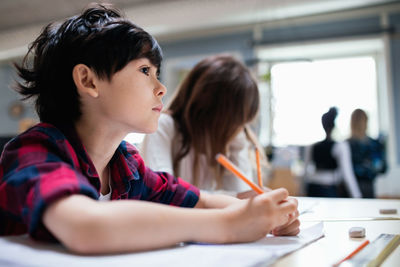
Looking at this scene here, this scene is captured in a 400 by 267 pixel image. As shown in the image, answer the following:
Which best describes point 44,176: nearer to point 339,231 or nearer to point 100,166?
point 100,166

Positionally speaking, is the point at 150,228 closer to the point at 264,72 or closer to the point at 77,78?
the point at 77,78

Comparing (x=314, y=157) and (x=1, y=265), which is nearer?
(x=1, y=265)

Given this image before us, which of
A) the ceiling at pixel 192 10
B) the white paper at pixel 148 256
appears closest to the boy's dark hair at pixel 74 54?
the white paper at pixel 148 256

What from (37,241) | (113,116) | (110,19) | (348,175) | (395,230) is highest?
(110,19)

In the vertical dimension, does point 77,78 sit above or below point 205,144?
above

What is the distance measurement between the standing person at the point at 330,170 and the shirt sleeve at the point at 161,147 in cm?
199

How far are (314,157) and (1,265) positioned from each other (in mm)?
2900

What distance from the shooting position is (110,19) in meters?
0.62

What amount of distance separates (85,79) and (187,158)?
0.74 m

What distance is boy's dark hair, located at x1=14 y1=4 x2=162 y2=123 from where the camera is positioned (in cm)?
58

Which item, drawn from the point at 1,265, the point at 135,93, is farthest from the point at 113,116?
the point at 1,265

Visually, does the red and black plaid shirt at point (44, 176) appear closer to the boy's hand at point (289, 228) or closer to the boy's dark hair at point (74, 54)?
the boy's dark hair at point (74, 54)

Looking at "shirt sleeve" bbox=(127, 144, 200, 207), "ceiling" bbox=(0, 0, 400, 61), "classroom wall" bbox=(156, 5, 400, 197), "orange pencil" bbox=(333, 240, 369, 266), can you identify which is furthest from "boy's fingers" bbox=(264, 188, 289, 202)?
"classroom wall" bbox=(156, 5, 400, 197)

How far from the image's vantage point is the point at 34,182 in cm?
41
